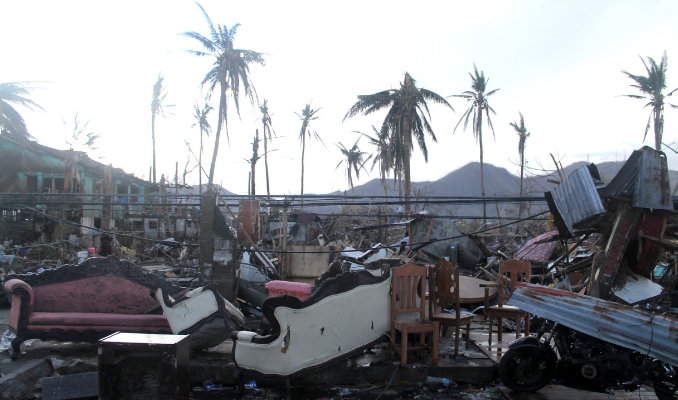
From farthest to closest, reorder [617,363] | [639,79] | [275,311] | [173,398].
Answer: [639,79], [275,311], [617,363], [173,398]

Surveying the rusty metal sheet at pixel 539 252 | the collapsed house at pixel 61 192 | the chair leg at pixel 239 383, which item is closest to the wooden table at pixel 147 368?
the chair leg at pixel 239 383

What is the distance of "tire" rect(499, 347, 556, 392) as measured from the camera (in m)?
4.75

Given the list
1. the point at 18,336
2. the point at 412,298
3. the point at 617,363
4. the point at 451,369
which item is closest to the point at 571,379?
the point at 617,363

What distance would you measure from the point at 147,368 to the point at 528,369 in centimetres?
416

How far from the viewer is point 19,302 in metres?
5.76

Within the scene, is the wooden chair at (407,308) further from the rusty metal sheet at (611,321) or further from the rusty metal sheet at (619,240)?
the rusty metal sheet at (619,240)

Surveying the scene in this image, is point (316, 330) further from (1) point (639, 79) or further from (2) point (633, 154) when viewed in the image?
(1) point (639, 79)

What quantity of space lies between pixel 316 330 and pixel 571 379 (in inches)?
119

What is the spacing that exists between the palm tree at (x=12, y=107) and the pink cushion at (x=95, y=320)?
25.6 meters

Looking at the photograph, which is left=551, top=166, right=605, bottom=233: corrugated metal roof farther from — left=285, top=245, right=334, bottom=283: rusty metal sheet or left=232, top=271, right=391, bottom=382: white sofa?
left=285, top=245, right=334, bottom=283: rusty metal sheet

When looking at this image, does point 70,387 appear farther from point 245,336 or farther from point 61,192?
point 61,192

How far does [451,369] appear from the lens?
527 centimetres

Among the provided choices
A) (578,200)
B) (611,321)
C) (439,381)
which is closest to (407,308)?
(439,381)

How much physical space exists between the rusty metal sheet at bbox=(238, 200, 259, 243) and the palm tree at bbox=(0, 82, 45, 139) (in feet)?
82.2
